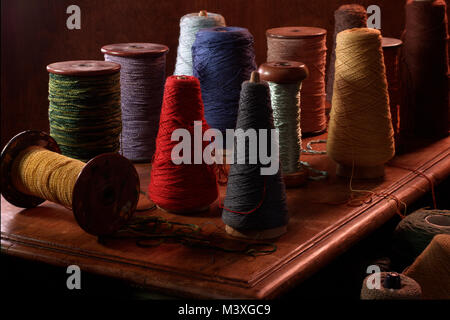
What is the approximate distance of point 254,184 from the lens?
163 cm

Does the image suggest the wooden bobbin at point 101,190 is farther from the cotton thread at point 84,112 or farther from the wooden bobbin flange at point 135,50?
the wooden bobbin flange at point 135,50

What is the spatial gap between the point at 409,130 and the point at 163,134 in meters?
1.15

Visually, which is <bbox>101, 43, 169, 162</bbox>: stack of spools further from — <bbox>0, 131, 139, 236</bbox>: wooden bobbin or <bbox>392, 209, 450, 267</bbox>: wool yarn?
<bbox>392, 209, 450, 267</bbox>: wool yarn

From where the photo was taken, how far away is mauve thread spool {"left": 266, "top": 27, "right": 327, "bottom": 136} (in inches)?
97.3

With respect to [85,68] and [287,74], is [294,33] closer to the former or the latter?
[287,74]

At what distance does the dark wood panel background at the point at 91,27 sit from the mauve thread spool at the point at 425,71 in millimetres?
732

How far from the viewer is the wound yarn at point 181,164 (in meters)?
1.78

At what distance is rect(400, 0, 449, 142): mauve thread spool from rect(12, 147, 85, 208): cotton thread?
4.40 feet

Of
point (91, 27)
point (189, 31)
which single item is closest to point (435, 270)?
point (189, 31)

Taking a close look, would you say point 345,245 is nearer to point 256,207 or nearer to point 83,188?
point 256,207

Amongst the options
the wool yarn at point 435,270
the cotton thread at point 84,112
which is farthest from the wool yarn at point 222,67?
the wool yarn at point 435,270

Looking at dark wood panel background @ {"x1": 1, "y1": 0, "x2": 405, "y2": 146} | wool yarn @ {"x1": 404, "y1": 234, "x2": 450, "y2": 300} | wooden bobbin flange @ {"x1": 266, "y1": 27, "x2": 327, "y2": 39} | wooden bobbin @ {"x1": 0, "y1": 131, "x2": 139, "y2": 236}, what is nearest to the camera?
wooden bobbin @ {"x1": 0, "y1": 131, "x2": 139, "y2": 236}

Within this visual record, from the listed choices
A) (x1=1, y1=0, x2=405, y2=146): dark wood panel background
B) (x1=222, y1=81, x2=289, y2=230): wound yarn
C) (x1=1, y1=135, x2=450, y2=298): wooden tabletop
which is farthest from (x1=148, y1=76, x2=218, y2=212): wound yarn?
(x1=1, y1=0, x2=405, y2=146): dark wood panel background

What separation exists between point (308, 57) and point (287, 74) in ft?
1.81
